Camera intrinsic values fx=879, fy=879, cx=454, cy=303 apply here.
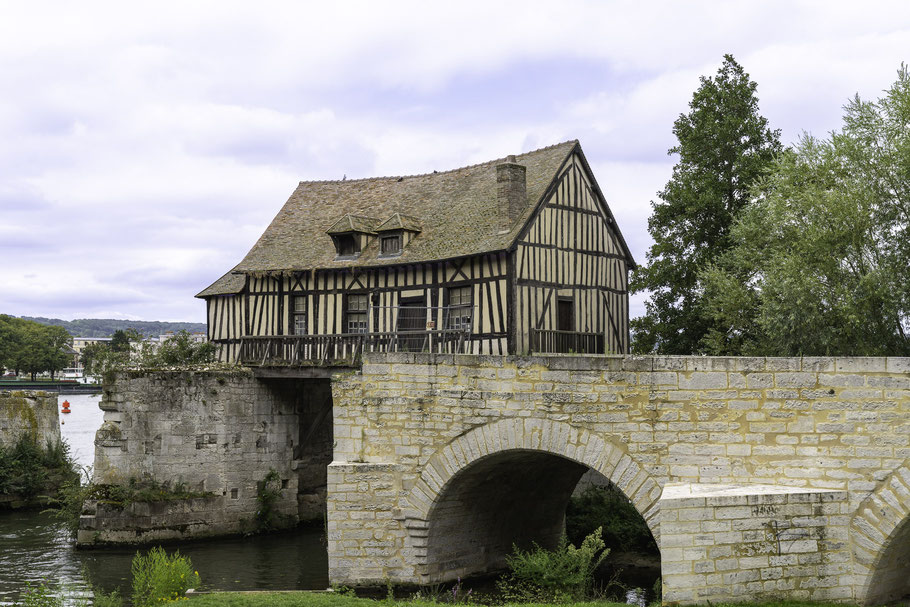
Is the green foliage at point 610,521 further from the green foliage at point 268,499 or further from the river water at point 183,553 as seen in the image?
the green foliage at point 268,499

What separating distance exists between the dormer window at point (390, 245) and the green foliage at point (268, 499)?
555 centimetres

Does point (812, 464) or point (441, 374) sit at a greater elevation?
point (441, 374)

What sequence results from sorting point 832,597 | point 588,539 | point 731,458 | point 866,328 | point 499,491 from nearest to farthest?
point 832,597
point 731,458
point 588,539
point 499,491
point 866,328

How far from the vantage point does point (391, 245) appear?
20.5m

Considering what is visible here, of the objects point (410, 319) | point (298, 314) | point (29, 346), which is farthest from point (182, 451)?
A: point (29, 346)


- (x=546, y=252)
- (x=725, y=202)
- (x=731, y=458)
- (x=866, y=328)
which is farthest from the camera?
(x=725, y=202)

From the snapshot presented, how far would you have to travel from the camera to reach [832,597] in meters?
9.30

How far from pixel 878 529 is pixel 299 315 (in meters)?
15.0

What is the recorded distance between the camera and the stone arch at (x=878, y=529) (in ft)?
30.1

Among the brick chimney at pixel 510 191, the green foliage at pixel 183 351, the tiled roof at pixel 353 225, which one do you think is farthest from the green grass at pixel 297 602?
the tiled roof at pixel 353 225

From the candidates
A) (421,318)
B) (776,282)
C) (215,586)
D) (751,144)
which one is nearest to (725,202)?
(751,144)

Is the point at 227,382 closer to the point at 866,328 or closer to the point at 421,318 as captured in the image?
the point at 421,318

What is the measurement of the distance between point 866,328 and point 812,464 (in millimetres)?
8021

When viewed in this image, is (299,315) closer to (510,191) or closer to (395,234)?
(395,234)
